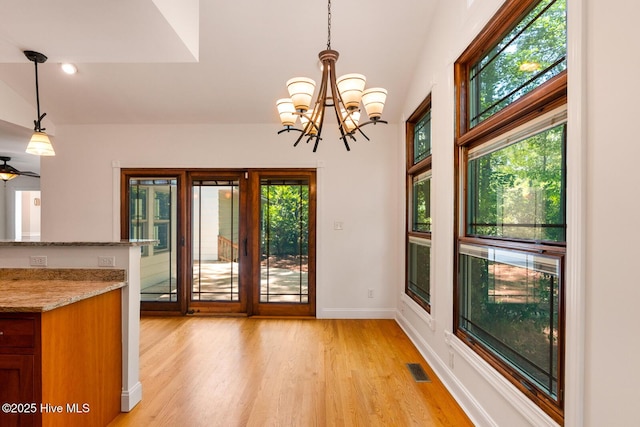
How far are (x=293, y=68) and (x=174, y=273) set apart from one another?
3.16 m

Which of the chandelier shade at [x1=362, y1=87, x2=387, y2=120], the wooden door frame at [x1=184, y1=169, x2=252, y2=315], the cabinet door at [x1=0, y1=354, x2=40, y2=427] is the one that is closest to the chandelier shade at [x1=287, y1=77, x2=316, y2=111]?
the chandelier shade at [x1=362, y1=87, x2=387, y2=120]

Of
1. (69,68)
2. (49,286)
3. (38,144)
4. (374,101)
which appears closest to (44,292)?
(49,286)

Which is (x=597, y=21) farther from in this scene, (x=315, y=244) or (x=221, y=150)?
(x=221, y=150)

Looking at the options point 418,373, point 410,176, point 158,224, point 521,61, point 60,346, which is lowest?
point 418,373

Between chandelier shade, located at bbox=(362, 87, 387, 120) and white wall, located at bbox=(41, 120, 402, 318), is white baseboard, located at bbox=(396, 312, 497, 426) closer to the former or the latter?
white wall, located at bbox=(41, 120, 402, 318)

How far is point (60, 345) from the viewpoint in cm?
167

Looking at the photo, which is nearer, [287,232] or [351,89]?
[351,89]

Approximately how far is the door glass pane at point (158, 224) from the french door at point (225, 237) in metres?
0.01

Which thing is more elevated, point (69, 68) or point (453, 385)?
point (69, 68)

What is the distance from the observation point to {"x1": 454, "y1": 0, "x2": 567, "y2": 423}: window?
4.86ft

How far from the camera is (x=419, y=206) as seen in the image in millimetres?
3576

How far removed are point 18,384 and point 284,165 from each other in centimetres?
324

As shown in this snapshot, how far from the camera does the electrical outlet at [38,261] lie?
221 cm

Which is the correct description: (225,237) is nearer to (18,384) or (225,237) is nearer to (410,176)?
(410,176)
